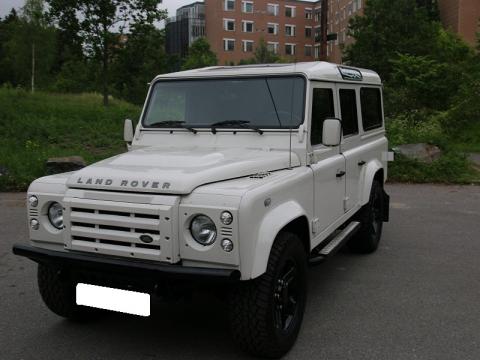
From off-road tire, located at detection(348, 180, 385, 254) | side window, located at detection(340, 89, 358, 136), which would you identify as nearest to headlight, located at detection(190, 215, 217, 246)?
side window, located at detection(340, 89, 358, 136)

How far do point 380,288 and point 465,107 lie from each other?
1373cm

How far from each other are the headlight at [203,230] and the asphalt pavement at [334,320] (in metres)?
0.92

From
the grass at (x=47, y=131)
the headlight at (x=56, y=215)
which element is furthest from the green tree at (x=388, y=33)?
the headlight at (x=56, y=215)

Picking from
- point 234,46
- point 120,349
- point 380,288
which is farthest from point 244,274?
point 234,46

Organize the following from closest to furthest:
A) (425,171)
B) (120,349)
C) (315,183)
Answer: (120,349)
(315,183)
(425,171)

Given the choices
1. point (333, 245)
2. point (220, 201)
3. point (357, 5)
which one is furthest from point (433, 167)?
point (357, 5)

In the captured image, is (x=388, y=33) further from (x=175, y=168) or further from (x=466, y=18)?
(x=175, y=168)

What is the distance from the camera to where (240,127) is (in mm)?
4387

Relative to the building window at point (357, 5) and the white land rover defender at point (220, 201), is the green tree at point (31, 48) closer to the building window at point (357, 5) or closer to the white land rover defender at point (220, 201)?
the white land rover defender at point (220, 201)

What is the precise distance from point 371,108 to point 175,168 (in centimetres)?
341

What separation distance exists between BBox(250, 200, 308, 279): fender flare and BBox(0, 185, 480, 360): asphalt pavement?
0.79 meters

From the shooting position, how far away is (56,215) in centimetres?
365

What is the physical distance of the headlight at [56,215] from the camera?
11.9ft

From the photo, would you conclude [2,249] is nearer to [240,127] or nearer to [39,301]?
[39,301]
